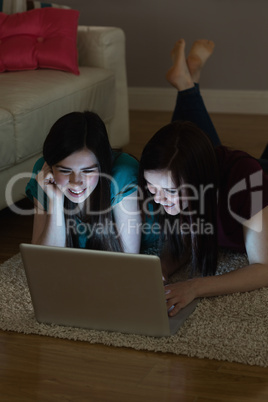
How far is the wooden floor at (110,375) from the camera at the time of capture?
1393 mm

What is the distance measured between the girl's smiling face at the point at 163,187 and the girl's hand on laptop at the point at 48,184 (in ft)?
0.89

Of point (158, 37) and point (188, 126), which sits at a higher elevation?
point (188, 126)

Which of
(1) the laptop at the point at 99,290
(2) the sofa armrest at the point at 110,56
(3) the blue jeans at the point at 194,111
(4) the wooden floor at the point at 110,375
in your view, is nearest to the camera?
(4) the wooden floor at the point at 110,375

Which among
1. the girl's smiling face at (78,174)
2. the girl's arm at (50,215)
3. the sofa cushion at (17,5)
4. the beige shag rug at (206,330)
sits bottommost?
the beige shag rug at (206,330)

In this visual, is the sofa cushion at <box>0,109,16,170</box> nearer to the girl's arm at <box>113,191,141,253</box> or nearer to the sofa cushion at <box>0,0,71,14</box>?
the girl's arm at <box>113,191,141,253</box>

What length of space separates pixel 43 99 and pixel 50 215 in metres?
0.81

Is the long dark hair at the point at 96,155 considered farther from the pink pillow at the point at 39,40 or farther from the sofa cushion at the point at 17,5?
the sofa cushion at the point at 17,5

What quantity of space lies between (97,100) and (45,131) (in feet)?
1.51

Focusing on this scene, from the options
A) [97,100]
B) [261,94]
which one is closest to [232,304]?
[97,100]

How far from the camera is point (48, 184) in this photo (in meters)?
1.83

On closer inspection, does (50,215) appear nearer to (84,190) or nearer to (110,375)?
(84,190)

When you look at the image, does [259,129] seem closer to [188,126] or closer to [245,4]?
[245,4]

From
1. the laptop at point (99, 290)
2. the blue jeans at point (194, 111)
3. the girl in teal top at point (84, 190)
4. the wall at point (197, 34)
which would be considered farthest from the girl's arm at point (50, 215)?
the wall at point (197, 34)

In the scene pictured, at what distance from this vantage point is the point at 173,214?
1745mm
